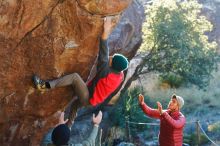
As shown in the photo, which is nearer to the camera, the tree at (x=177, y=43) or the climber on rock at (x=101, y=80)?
the climber on rock at (x=101, y=80)

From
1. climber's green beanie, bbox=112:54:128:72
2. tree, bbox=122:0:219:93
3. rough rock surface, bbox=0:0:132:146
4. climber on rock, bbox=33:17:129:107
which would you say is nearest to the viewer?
climber's green beanie, bbox=112:54:128:72

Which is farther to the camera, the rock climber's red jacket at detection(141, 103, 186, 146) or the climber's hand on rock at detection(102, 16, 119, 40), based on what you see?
the climber's hand on rock at detection(102, 16, 119, 40)

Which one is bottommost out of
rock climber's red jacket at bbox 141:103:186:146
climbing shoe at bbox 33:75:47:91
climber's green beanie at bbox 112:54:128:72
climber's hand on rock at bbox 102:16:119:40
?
rock climber's red jacket at bbox 141:103:186:146

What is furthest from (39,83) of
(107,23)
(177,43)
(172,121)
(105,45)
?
(177,43)

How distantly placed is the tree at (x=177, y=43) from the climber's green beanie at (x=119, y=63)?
10.5 metres

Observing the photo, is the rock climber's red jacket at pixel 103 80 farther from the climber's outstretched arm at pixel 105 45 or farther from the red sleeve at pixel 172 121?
the red sleeve at pixel 172 121

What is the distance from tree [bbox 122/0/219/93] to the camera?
58.6 ft

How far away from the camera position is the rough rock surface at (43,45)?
795 centimetres

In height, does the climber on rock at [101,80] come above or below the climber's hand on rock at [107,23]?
below

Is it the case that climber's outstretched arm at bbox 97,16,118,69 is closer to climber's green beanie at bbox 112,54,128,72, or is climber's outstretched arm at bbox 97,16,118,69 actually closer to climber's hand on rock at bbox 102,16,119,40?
climber's hand on rock at bbox 102,16,119,40

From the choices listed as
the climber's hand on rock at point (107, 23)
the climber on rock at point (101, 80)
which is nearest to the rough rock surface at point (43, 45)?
the climber's hand on rock at point (107, 23)

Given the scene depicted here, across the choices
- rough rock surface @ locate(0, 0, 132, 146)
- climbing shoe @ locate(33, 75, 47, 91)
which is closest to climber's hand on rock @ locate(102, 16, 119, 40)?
rough rock surface @ locate(0, 0, 132, 146)

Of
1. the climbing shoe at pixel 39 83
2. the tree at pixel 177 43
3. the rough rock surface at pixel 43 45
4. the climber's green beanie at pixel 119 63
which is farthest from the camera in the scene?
the tree at pixel 177 43

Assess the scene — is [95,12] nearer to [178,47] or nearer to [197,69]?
[178,47]
